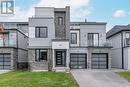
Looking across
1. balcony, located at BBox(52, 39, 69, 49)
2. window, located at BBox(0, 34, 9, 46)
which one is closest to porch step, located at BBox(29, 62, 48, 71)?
balcony, located at BBox(52, 39, 69, 49)

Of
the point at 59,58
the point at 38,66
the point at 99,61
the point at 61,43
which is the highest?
the point at 61,43

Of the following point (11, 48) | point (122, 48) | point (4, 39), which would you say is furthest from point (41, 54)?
point (122, 48)

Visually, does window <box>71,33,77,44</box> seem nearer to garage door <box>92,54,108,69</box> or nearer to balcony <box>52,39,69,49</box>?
garage door <box>92,54,108,69</box>

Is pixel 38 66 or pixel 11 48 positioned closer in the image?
pixel 38 66

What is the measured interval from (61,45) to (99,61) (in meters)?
5.66

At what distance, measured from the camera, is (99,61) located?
3584 centimetres

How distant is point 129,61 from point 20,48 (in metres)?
16.1

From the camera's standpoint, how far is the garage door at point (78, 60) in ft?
118

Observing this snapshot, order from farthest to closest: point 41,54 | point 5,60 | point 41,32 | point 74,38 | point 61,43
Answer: point 74,38 < point 5,60 < point 41,32 < point 41,54 < point 61,43

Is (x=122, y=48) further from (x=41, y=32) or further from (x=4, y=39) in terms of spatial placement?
(x=4, y=39)

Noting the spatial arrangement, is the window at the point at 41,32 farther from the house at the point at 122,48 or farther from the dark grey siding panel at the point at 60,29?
the house at the point at 122,48

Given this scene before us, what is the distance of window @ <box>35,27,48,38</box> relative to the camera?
34.8m

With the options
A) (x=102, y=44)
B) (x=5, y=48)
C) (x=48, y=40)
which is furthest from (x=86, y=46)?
(x=5, y=48)

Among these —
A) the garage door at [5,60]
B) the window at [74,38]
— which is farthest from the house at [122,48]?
the garage door at [5,60]
